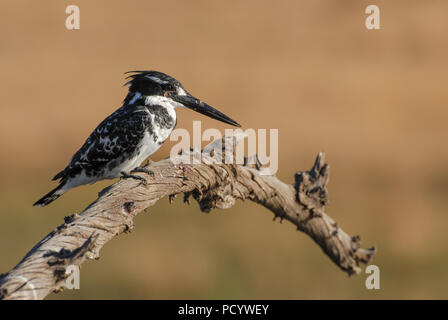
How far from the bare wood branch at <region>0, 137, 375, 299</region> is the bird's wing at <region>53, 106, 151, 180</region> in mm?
595

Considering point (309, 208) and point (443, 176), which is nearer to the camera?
point (309, 208)

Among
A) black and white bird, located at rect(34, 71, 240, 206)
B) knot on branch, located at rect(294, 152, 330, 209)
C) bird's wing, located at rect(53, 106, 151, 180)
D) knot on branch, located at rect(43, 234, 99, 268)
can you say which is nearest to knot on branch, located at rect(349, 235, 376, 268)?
knot on branch, located at rect(294, 152, 330, 209)

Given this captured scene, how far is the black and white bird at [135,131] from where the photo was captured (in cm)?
414

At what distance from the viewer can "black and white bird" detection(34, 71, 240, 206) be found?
163 inches

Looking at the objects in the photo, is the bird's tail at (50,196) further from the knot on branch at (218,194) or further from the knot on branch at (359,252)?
the knot on branch at (359,252)

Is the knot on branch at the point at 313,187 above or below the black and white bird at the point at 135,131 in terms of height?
below

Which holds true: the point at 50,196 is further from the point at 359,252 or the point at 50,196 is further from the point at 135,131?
the point at 359,252

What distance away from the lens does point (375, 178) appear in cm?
1062

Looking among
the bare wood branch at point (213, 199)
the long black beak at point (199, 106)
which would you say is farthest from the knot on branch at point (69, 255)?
the long black beak at point (199, 106)

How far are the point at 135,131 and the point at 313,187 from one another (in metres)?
1.10

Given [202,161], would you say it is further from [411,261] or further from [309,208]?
[411,261]

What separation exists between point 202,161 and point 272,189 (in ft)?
1.35

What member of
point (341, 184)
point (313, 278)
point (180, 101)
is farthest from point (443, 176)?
point (180, 101)

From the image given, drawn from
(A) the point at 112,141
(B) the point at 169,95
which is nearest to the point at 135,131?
(A) the point at 112,141
